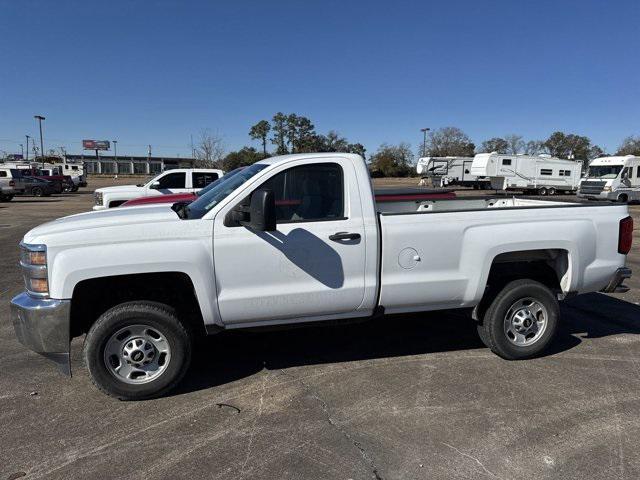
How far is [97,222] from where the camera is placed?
3812mm

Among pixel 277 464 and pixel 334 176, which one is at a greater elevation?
pixel 334 176

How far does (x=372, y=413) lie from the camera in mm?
3699

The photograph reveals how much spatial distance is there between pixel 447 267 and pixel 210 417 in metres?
2.38

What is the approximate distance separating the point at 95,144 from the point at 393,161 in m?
97.1

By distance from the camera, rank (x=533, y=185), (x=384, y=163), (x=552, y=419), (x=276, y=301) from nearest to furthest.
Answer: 1. (x=552, y=419)
2. (x=276, y=301)
3. (x=533, y=185)
4. (x=384, y=163)

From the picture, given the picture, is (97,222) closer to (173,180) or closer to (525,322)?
(525,322)

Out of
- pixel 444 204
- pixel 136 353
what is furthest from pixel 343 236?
pixel 444 204

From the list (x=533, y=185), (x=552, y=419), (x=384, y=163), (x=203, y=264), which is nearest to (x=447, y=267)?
(x=552, y=419)

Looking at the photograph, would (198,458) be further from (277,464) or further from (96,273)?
(96,273)

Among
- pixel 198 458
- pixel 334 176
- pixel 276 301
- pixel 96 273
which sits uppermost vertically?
pixel 334 176

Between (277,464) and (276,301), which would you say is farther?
(276,301)

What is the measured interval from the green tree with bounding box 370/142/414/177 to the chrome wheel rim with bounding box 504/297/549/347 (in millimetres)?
85363

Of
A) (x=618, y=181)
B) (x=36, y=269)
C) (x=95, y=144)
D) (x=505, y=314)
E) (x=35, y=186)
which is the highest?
(x=95, y=144)

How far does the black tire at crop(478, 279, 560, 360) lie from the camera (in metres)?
4.60
